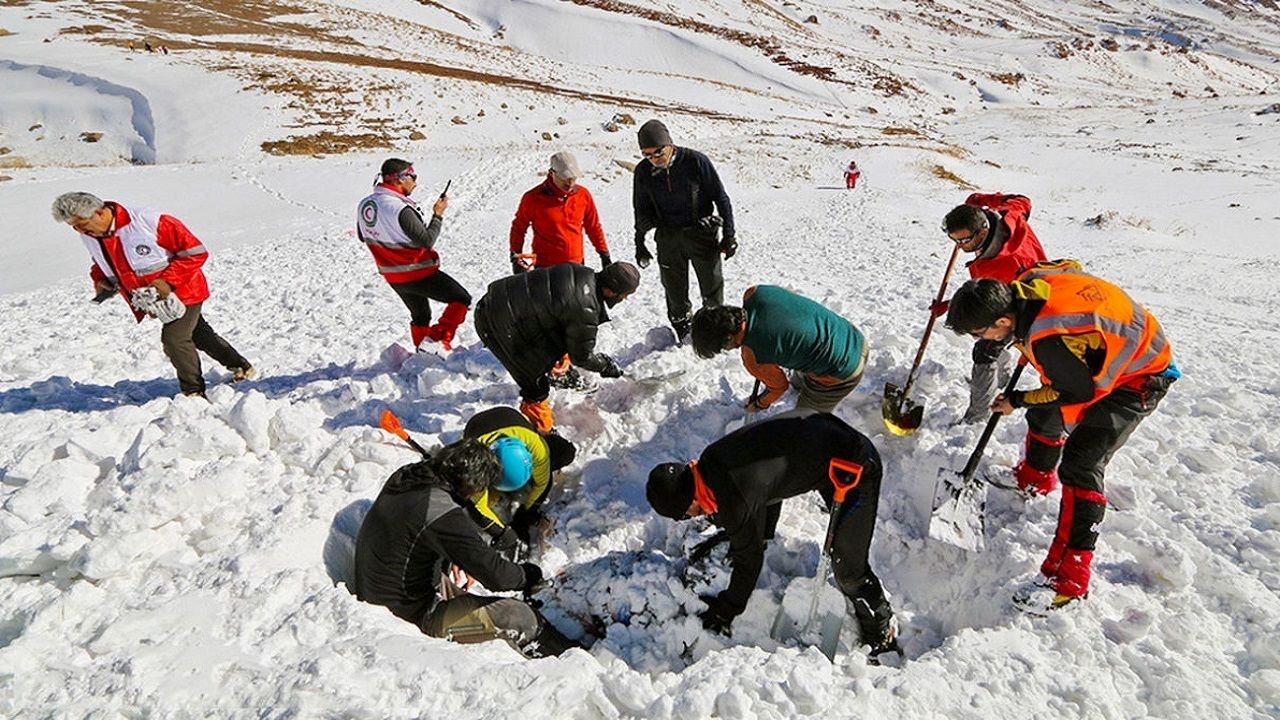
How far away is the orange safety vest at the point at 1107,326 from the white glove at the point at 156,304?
5.58m

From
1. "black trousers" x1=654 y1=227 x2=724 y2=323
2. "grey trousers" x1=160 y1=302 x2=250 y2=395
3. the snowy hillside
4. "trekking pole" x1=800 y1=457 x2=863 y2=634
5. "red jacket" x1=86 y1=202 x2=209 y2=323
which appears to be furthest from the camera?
"black trousers" x1=654 y1=227 x2=724 y2=323

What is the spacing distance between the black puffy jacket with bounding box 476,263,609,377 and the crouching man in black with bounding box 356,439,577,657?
118cm

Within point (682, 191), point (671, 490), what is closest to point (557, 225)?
point (682, 191)

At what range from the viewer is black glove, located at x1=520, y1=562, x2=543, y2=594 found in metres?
3.78

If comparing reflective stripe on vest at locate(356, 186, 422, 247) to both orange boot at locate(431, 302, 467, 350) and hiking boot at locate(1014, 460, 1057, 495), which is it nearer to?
orange boot at locate(431, 302, 467, 350)

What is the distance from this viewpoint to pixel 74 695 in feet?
8.37

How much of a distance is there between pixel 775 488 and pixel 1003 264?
2.39 metres

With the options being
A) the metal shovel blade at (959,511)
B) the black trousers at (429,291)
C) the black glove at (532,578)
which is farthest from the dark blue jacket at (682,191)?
the black glove at (532,578)

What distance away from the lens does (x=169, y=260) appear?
470 centimetres

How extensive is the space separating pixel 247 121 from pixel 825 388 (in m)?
26.3

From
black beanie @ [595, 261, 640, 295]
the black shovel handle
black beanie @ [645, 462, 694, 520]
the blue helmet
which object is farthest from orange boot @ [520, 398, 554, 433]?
the black shovel handle

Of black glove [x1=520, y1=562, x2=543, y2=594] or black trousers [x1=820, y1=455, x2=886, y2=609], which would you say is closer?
black trousers [x1=820, y1=455, x2=886, y2=609]

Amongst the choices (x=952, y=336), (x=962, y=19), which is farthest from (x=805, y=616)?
(x=962, y=19)

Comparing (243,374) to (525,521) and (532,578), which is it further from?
(532,578)
